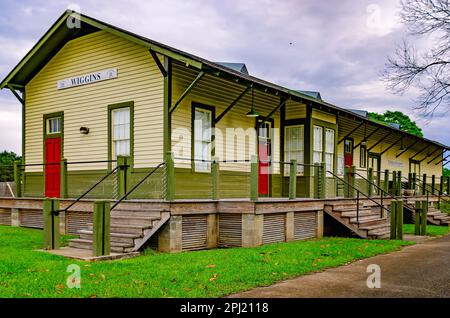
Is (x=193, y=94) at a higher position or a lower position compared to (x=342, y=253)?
higher

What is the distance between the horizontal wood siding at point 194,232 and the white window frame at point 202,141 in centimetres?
203

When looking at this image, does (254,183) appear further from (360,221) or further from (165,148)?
(360,221)

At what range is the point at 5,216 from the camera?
16.0 meters

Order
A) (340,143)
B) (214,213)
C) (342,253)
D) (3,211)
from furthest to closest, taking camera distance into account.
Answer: (340,143) < (3,211) < (214,213) < (342,253)

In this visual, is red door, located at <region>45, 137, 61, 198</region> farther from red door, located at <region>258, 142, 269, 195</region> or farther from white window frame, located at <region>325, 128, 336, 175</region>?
white window frame, located at <region>325, 128, 336, 175</region>

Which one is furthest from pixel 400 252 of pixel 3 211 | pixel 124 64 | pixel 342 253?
pixel 3 211

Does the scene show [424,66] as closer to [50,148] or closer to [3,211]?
[50,148]

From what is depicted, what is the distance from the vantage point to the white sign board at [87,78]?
14444mm

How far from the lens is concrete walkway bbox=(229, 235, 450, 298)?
22.8 ft

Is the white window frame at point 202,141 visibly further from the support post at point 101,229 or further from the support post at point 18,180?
the support post at point 18,180

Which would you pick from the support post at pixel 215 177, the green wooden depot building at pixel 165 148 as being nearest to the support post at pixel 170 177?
the green wooden depot building at pixel 165 148

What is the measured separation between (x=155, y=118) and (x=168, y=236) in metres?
3.63

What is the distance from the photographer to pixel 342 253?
1066 cm

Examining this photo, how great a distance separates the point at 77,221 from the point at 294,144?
317 inches
